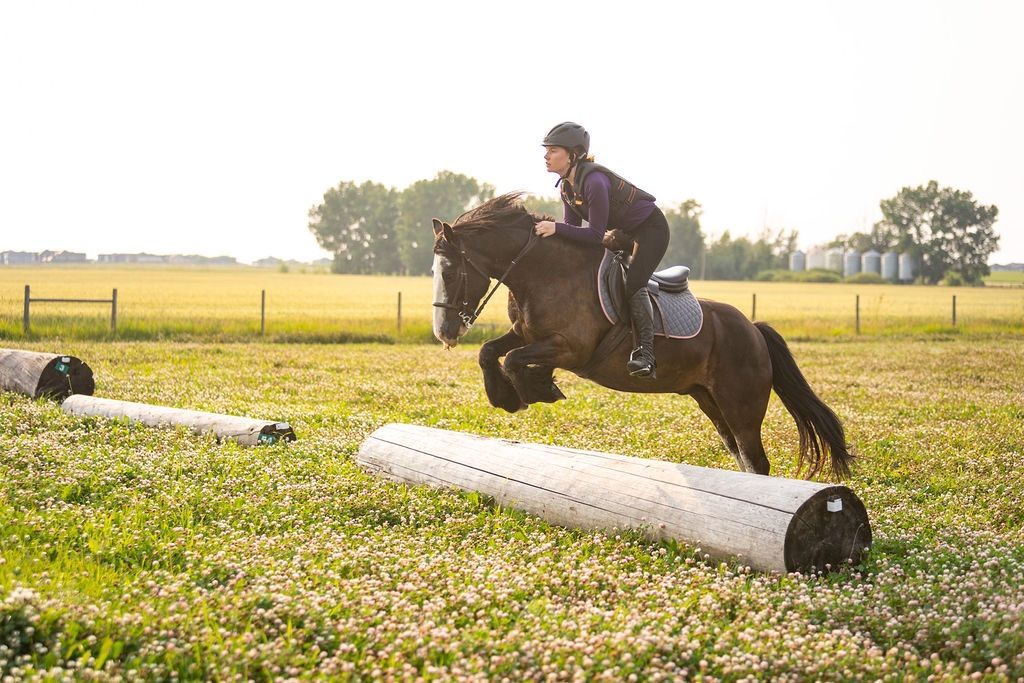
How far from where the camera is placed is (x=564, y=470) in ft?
25.5

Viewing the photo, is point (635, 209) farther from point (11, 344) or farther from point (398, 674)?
point (11, 344)

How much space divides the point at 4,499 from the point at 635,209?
5754 millimetres

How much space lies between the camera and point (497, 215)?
813cm

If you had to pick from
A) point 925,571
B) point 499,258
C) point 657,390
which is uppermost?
point 499,258

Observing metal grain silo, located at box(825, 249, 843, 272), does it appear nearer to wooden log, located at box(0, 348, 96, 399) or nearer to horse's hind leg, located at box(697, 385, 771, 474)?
wooden log, located at box(0, 348, 96, 399)

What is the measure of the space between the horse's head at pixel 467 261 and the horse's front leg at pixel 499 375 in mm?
316

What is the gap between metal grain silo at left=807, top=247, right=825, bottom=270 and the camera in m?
138

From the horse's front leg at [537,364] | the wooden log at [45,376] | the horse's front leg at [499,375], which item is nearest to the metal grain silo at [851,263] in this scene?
the wooden log at [45,376]

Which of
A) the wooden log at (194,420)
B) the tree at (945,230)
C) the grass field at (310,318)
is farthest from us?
the tree at (945,230)

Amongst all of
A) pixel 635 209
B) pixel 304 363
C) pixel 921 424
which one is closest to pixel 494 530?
pixel 635 209

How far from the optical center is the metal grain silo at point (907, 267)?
10625cm

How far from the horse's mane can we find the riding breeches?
0.90 m

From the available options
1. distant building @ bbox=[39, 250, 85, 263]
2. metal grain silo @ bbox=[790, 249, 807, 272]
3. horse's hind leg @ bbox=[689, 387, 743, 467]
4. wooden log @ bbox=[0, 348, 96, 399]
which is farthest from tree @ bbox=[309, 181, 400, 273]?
horse's hind leg @ bbox=[689, 387, 743, 467]

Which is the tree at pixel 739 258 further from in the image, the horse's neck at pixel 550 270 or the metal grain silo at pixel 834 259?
the horse's neck at pixel 550 270
